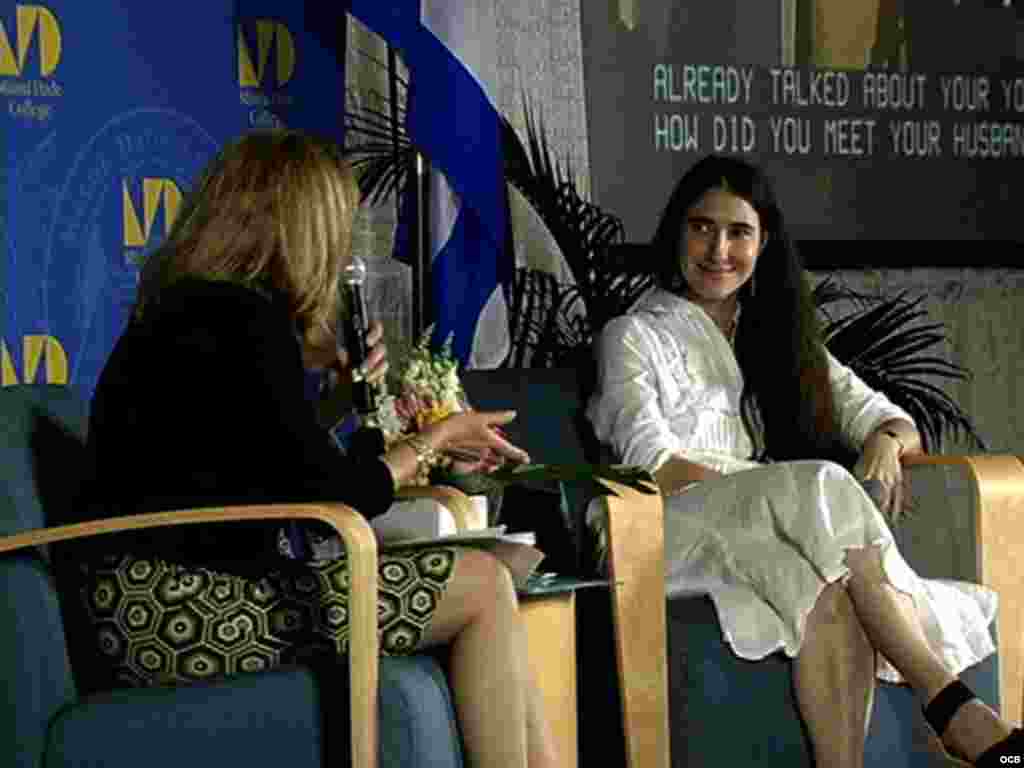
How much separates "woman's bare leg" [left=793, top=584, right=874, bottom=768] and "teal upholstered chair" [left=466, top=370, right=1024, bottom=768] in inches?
2.2

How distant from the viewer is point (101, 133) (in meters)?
5.13

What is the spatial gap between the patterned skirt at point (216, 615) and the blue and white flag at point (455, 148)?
6.01ft

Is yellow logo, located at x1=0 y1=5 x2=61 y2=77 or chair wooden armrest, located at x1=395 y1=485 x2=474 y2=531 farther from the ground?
yellow logo, located at x1=0 y1=5 x2=61 y2=77

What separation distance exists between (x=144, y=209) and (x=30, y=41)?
→ 0.45 metres

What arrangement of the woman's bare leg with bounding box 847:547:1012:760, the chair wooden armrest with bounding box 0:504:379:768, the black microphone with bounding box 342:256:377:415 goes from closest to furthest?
the chair wooden armrest with bounding box 0:504:379:768
the black microphone with bounding box 342:256:377:415
the woman's bare leg with bounding box 847:547:1012:760

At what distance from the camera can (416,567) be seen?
377 cm

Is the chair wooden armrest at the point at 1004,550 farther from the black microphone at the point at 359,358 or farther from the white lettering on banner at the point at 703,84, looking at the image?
the white lettering on banner at the point at 703,84

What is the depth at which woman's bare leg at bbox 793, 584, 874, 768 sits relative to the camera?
172 inches

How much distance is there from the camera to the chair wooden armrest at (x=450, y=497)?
4.21 metres

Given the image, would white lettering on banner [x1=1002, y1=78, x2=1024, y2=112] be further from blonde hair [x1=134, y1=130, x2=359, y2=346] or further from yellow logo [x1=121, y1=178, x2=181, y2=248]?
blonde hair [x1=134, y1=130, x2=359, y2=346]

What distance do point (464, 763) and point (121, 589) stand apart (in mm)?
571

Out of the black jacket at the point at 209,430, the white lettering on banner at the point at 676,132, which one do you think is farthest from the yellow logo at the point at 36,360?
the white lettering on banner at the point at 676,132

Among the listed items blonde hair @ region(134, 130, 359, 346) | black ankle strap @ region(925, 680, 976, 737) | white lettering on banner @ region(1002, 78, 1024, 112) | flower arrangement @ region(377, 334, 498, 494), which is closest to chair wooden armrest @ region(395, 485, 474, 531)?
flower arrangement @ region(377, 334, 498, 494)

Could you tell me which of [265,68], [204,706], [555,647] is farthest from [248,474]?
[265,68]
